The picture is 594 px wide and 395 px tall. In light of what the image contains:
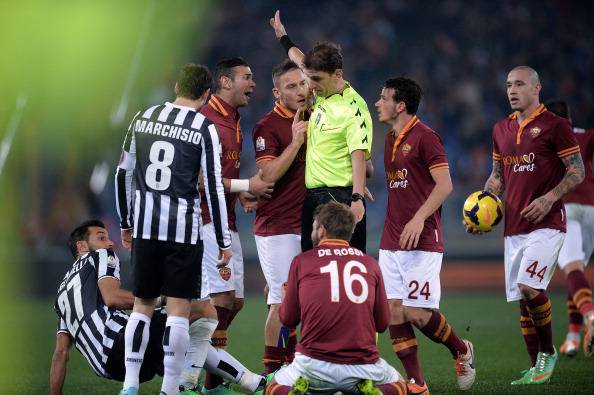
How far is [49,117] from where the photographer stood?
1669cm

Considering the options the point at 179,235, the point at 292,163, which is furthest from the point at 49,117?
the point at 179,235

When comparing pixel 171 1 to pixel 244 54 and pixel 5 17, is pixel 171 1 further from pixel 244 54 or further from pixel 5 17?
pixel 5 17

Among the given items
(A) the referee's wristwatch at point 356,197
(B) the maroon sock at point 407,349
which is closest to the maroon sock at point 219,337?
(B) the maroon sock at point 407,349

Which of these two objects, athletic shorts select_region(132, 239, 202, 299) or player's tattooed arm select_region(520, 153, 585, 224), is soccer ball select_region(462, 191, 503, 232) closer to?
player's tattooed arm select_region(520, 153, 585, 224)

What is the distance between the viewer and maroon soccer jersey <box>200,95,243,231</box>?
7281 millimetres

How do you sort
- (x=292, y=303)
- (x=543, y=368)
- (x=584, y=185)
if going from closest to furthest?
(x=292, y=303) < (x=543, y=368) < (x=584, y=185)

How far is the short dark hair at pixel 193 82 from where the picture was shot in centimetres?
612

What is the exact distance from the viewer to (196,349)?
6402 millimetres

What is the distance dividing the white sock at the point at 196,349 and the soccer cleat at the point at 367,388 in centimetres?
136

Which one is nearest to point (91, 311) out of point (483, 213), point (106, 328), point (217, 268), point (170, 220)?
point (106, 328)

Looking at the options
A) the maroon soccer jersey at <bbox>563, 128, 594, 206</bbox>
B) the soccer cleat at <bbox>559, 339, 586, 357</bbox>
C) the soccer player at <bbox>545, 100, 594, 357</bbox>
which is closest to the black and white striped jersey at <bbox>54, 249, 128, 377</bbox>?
the soccer player at <bbox>545, 100, 594, 357</bbox>

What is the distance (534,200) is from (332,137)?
193 centimetres

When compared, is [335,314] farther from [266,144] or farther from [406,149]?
[266,144]

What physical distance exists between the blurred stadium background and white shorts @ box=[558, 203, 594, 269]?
18.5ft
